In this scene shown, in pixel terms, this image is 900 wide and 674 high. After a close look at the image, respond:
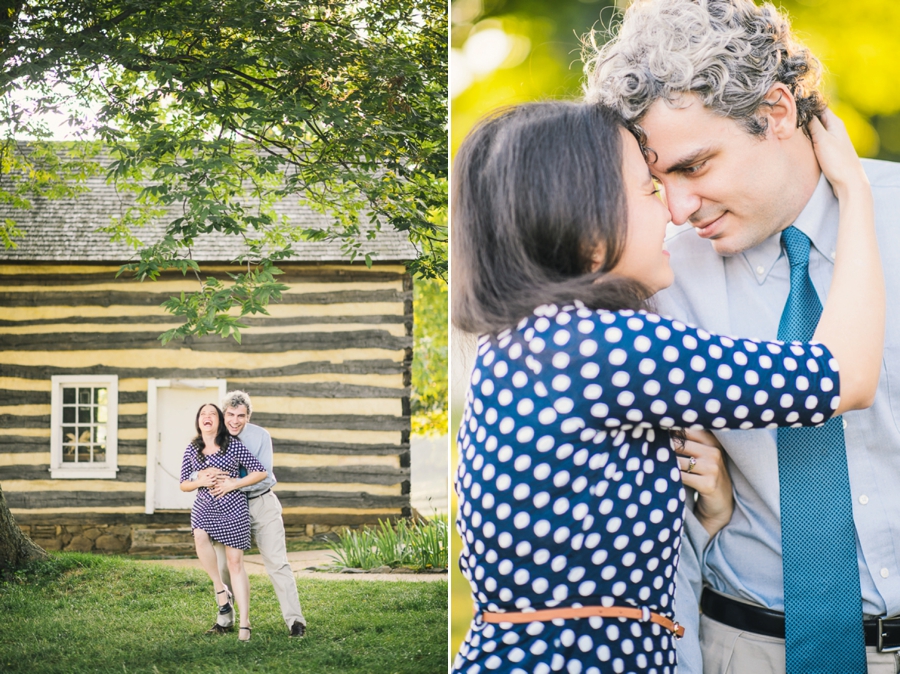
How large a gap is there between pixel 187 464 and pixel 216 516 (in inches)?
10.1

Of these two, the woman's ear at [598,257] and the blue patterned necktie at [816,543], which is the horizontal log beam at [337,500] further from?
the woman's ear at [598,257]

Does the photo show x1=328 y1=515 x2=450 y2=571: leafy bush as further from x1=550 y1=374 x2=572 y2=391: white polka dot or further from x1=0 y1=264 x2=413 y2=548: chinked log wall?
x1=550 y1=374 x2=572 y2=391: white polka dot

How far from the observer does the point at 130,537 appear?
3.33 meters

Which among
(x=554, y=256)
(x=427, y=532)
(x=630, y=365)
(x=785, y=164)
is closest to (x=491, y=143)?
(x=554, y=256)

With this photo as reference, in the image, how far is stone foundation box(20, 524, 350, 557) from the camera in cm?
320

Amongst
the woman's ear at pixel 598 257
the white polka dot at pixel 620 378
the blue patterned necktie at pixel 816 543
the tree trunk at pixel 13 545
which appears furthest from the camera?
the tree trunk at pixel 13 545

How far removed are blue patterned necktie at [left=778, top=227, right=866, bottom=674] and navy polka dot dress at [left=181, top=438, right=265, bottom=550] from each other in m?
2.43

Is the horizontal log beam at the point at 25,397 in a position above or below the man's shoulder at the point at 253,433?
above

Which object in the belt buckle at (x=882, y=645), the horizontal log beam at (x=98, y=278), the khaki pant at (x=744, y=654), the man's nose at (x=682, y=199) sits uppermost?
the horizontal log beam at (x=98, y=278)

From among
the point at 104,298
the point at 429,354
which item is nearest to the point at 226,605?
the point at 104,298

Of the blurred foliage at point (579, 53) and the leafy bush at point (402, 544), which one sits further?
the leafy bush at point (402, 544)

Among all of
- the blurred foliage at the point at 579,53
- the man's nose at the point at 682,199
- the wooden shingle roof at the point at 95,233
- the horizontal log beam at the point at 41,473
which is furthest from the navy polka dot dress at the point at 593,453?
the horizontal log beam at the point at 41,473

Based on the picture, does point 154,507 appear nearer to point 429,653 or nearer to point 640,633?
point 429,653

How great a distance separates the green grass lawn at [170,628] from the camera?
3.06 metres
